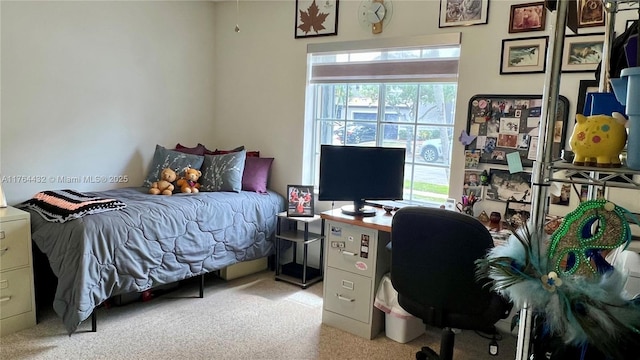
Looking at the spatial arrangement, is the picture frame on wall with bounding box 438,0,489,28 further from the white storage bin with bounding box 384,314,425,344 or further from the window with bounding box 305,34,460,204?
the white storage bin with bounding box 384,314,425,344

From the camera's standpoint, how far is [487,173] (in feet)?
9.66

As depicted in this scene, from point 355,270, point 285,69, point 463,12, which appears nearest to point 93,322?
point 355,270

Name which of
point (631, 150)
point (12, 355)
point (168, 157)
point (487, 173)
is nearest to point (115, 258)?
point (12, 355)

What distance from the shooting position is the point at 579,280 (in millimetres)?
1053

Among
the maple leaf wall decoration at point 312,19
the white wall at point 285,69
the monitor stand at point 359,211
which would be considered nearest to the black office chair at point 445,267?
the monitor stand at point 359,211

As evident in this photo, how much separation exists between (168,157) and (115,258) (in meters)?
1.34

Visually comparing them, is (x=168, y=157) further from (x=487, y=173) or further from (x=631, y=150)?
(x=631, y=150)

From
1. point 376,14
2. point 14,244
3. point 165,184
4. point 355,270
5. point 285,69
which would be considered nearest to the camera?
point 14,244

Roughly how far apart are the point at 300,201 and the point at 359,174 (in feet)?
2.78

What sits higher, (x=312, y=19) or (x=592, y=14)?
(x=312, y=19)

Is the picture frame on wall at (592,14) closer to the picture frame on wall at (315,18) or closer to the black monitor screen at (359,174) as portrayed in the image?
the black monitor screen at (359,174)

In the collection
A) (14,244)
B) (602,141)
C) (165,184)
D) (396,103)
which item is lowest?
(14,244)

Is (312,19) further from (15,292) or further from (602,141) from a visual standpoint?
(602,141)

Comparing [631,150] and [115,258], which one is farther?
[115,258]
